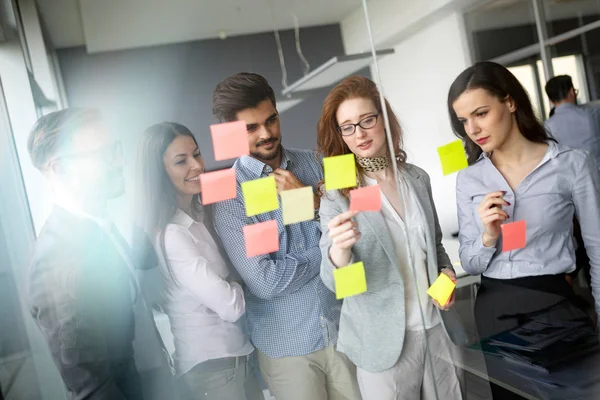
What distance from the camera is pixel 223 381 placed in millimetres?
1506

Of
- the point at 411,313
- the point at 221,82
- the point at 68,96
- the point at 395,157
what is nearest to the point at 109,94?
the point at 68,96

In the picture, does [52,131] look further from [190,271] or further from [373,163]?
[373,163]

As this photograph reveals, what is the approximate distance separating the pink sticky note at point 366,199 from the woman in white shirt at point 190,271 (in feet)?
1.29

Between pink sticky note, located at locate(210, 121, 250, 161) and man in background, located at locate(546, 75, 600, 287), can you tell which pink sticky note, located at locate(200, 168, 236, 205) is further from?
man in background, located at locate(546, 75, 600, 287)

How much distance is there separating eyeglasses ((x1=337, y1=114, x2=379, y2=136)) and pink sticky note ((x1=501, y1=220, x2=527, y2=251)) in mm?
551

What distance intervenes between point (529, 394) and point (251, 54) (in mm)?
1353

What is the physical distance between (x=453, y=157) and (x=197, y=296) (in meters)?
0.90

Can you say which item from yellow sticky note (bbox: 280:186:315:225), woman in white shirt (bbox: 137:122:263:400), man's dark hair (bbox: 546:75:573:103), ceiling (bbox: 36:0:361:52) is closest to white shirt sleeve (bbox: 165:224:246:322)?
woman in white shirt (bbox: 137:122:263:400)

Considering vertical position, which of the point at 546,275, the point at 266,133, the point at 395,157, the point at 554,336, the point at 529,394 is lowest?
the point at 529,394

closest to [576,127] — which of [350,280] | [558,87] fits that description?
[558,87]

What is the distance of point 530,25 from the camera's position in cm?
202

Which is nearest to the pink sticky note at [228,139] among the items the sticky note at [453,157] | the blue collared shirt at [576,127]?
the sticky note at [453,157]

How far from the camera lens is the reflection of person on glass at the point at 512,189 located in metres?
1.83

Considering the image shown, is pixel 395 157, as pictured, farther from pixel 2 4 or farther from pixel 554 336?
pixel 2 4
